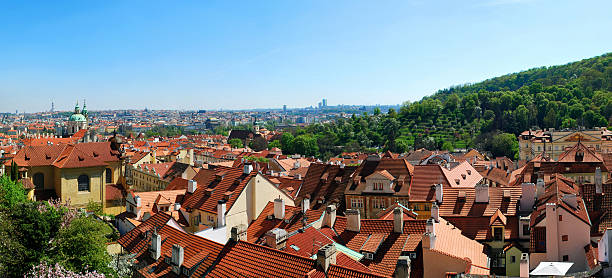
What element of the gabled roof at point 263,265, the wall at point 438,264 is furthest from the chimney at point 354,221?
the gabled roof at point 263,265

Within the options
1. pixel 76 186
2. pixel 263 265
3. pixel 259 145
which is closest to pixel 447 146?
pixel 259 145

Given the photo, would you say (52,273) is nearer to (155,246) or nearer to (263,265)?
(155,246)

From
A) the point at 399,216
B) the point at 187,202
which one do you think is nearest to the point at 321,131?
the point at 187,202

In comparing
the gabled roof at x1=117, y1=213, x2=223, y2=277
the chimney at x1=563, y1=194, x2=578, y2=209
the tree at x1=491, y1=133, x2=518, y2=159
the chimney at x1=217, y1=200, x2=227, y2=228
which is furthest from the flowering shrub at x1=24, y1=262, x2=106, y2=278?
the tree at x1=491, y1=133, x2=518, y2=159

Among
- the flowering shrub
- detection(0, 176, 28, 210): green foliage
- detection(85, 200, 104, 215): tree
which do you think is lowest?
detection(85, 200, 104, 215): tree

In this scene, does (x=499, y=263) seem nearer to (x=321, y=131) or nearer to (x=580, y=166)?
(x=580, y=166)

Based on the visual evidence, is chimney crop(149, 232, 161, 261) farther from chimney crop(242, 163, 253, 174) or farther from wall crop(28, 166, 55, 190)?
wall crop(28, 166, 55, 190)
